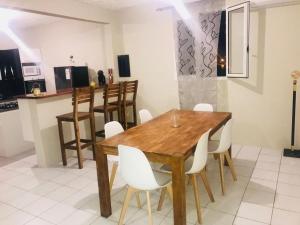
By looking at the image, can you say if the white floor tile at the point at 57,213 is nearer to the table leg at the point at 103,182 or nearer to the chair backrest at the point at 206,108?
the table leg at the point at 103,182

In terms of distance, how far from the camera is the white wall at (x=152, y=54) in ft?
14.4

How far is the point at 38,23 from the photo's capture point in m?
5.61

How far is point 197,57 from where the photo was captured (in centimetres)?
405

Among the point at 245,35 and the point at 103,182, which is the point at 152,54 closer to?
the point at 245,35

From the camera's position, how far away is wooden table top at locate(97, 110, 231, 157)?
6.63 ft

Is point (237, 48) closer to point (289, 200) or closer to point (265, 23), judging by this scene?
point (265, 23)

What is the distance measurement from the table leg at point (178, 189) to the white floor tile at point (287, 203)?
109 centimetres

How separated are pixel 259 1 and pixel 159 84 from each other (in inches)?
81.2

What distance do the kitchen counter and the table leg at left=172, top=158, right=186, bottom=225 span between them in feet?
7.77

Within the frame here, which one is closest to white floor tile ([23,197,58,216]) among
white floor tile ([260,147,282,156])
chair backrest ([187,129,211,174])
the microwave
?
chair backrest ([187,129,211,174])

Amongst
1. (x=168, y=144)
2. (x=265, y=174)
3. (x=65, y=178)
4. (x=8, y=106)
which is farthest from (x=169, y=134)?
(x=8, y=106)

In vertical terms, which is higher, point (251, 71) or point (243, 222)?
point (251, 71)

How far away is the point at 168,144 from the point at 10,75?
517cm

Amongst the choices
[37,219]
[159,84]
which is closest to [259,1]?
[159,84]
